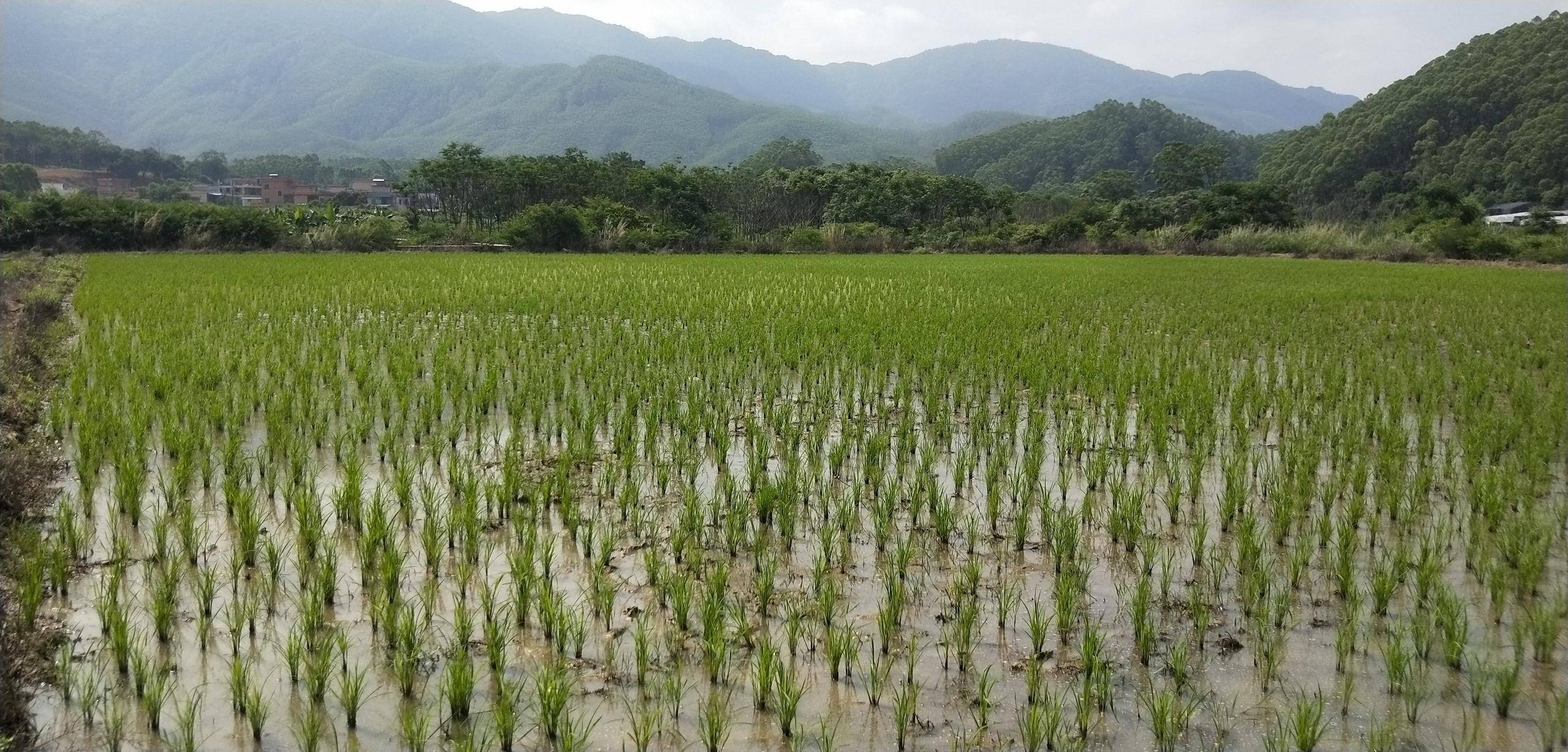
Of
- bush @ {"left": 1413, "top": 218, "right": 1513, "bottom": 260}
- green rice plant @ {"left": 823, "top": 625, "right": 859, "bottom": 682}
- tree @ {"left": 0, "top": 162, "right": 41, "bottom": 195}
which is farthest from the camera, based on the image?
tree @ {"left": 0, "top": 162, "right": 41, "bottom": 195}

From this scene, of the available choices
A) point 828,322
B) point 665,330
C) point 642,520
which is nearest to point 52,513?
point 642,520

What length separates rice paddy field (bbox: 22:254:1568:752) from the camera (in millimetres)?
2650

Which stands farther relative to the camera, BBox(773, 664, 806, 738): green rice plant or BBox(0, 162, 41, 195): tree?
BBox(0, 162, 41, 195): tree

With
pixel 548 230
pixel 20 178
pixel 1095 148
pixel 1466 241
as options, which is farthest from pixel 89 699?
pixel 1095 148

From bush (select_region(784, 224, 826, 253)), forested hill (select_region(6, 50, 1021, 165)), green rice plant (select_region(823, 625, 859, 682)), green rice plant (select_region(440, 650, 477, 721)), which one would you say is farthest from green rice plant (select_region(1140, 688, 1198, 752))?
forested hill (select_region(6, 50, 1021, 165))

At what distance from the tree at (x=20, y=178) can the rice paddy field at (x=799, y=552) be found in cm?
3972

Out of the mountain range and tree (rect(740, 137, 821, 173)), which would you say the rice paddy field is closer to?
tree (rect(740, 137, 821, 173))

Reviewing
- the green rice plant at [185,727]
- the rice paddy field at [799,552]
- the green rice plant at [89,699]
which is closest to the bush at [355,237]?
the rice paddy field at [799,552]

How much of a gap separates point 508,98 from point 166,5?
103 metres

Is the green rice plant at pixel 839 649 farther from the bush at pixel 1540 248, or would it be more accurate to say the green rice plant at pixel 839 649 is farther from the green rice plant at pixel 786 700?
the bush at pixel 1540 248

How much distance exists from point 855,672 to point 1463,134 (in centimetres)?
4755

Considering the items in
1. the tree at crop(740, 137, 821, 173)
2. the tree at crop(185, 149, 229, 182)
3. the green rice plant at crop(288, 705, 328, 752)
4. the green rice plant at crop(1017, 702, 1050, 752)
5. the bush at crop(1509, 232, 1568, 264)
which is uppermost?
the tree at crop(740, 137, 821, 173)

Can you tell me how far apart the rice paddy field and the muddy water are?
0.5 inches

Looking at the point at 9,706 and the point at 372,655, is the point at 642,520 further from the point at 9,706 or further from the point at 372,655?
the point at 9,706
